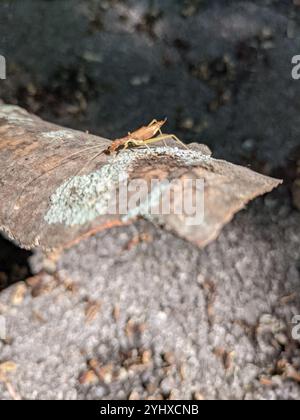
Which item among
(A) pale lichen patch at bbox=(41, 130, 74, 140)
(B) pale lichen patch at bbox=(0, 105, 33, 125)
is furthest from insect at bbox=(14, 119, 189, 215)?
(B) pale lichen patch at bbox=(0, 105, 33, 125)

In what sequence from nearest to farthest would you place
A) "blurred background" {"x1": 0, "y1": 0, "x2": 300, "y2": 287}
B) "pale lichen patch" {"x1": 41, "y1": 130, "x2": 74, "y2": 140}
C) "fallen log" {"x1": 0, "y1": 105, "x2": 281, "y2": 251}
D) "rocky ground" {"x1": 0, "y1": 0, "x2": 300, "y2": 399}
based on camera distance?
"fallen log" {"x1": 0, "y1": 105, "x2": 281, "y2": 251} < "pale lichen patch" {"x1": 41, "y1": 130, "x2": 74, "y2": 140} < "rocky ground" {"x1": 0, "y1": 0, "x2": 300, "y2": 399} < "blurred background" {"x1": 0, "y1": 0, "x2": 300, "y2": 287}

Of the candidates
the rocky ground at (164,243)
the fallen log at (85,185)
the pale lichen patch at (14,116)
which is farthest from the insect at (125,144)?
the rocky ground at (164,243)

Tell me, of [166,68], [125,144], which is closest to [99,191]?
[125,144]

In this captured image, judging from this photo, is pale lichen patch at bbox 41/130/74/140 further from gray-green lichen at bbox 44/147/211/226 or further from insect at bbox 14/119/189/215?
gray-green lichen at bbox 44/147/211/226

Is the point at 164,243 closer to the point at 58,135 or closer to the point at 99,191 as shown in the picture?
the point at 58,135

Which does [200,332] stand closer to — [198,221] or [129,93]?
[198,221]

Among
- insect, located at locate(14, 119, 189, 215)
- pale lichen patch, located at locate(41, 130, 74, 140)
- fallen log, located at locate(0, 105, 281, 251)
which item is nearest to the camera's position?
fallen log, located at locate(0, 105, 281, 251)

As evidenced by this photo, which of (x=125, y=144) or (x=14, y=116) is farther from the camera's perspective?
(x=14, y=116)

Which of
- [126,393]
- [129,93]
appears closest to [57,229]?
[126,393]
